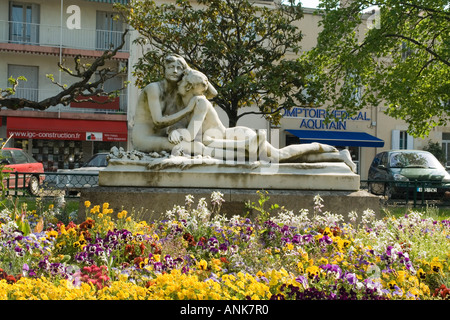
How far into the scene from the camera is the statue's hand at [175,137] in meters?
6.91

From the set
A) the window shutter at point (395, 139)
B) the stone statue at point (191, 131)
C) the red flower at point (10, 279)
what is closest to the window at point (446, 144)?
the window shutter at point (395, 139)

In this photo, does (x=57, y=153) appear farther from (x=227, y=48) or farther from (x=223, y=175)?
(x=223, y=175)

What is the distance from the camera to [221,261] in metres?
4.32

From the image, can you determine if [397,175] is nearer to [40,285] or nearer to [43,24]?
[40,285]

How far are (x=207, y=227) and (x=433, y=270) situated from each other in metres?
→ 2.33

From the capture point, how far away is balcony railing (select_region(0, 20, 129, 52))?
85.2 feet

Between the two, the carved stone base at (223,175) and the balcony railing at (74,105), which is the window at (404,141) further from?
the carved stone base at (223,175)

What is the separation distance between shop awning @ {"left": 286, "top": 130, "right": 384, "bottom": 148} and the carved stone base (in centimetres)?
1940

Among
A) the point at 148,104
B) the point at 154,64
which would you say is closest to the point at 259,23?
the point at 154,64

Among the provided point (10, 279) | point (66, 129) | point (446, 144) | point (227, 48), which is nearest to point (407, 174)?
point (227, 48)

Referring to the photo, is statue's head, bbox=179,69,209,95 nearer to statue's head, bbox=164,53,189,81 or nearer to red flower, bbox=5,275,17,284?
statue's head, bbox=164,53,189,81

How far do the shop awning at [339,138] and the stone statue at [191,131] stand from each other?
19.1 metres

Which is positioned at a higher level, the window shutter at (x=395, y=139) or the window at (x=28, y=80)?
the window at (x=28, y=80)

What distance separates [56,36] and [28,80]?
9.11 ft
